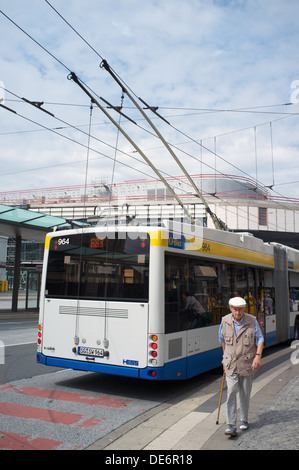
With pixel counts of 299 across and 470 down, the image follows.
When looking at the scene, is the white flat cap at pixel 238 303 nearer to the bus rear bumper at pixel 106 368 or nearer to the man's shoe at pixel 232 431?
the man's shoe at pixel 232 431

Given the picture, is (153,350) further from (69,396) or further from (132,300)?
(69,396)

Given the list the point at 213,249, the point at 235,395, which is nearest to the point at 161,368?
the point at 235,395

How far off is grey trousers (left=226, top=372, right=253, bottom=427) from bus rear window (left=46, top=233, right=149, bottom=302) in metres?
2.11

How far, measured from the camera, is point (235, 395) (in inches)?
200

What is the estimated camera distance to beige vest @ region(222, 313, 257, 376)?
5.11m

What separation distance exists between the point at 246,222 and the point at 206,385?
3139 centimetres

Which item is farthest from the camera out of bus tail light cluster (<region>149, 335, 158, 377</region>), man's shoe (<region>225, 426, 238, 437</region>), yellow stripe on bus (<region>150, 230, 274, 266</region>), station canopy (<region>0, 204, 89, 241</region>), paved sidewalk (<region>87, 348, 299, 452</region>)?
station canopy (<region>0, 204, 89, 241</region>)

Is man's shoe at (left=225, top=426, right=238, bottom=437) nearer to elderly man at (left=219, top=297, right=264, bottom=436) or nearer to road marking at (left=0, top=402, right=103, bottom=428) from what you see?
elderly man at (left=219, top=297, right=264, bottom=436)

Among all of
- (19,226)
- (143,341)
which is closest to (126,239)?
(143,341)

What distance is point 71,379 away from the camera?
8.32 metres

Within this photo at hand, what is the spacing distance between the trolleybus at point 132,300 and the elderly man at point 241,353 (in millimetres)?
1667

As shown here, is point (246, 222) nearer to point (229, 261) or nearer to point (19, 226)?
point (19, 226)

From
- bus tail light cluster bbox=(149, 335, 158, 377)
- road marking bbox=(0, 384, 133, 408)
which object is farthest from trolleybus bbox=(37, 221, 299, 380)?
road marking bbox=(0, 384, 133, 408)

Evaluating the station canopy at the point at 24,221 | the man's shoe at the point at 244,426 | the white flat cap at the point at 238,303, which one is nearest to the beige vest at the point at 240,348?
the white flat cap at the point at 238,303
